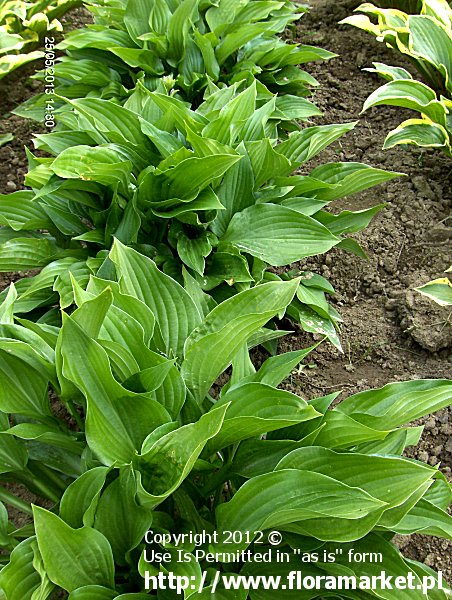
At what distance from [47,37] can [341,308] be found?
105 inches

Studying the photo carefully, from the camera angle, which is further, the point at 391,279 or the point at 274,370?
the point at 391,279

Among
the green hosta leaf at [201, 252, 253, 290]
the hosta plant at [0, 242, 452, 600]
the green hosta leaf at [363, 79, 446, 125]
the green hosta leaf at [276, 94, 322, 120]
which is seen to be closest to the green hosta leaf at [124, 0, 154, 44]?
the green hosta leaf at [276, 94, 322, 120]

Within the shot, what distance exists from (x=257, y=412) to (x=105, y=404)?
37cm

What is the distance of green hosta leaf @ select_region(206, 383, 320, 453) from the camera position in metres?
1.45

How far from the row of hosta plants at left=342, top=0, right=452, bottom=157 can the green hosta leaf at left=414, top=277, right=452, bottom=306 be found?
0.83 meters

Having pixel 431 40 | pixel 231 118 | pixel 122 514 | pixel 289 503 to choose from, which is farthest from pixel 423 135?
pixel 122 514

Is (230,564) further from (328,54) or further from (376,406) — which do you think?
(328,54)

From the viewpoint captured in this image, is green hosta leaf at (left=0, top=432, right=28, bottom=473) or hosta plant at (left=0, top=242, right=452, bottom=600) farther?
green hosta leaf at (left=0, top=432, right=28, bottom=473)

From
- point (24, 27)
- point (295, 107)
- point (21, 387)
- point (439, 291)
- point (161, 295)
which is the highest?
point (24, 27)

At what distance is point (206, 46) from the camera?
120 inches

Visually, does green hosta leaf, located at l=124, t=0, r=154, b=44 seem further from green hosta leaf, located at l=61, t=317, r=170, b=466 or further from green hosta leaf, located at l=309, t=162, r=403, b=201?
green hosta leaf, located at l=61, t=317, r=170, b=466

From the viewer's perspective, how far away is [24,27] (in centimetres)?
381

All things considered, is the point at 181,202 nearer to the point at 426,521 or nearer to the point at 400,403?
the point at 400,403

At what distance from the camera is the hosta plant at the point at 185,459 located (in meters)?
1.36
